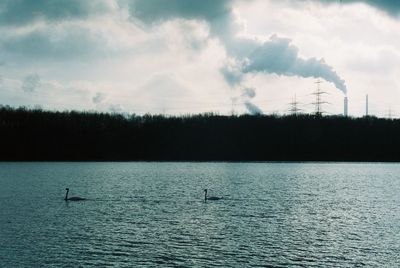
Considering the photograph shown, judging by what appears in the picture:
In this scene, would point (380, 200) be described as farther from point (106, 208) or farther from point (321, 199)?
point (106, 208)

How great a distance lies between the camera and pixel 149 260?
119 ft

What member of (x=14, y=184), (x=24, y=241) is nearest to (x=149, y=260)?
(x=24, y=241)

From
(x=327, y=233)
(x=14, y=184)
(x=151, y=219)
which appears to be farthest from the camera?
(x=14, y=184)

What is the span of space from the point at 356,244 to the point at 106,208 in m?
30.6

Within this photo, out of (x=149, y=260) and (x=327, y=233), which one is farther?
(x=327, y=233)

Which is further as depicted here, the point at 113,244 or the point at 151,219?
the point at 151,219

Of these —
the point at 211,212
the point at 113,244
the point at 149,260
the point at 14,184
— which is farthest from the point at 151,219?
the point at 14,184

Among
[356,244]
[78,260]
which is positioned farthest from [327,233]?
[78,260]

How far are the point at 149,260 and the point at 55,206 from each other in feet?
103

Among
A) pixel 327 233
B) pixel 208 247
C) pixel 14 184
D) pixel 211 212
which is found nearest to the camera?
pixel 208 247

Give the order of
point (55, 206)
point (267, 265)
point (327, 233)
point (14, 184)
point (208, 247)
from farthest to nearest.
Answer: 1. point (14, 184)
2. point (55, 206)
3. point (327, 233)
4. point (208, 247)
5. point (267, 265)

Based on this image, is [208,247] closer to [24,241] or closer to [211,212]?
[24,241]

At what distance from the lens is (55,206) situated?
211ft

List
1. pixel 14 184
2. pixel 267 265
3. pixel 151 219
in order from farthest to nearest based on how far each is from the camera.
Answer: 1. pixel 14 184
2. pixel 151 219
3. pixel 267 265
